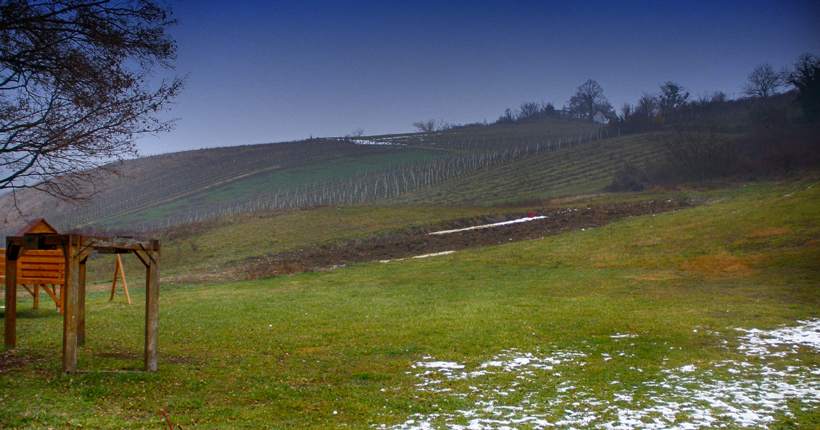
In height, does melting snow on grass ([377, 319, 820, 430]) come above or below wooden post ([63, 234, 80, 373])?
below

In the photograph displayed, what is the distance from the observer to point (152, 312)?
315 inches

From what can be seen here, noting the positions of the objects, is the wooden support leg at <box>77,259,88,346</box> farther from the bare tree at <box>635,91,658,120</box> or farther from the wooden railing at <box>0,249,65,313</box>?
the bare tree at <box>635,91,658,120</box>

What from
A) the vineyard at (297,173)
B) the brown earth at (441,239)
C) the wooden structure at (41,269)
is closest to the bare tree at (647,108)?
the vineyard at (297,173)

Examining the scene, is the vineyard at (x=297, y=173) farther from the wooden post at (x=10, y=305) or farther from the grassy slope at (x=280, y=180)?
the wooden post at (x=10, y=305)

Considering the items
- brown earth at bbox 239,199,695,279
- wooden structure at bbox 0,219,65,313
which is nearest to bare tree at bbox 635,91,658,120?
brown earth at bbox 239,199,695,279

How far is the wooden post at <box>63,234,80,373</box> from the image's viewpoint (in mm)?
7352

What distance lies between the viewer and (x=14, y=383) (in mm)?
7086

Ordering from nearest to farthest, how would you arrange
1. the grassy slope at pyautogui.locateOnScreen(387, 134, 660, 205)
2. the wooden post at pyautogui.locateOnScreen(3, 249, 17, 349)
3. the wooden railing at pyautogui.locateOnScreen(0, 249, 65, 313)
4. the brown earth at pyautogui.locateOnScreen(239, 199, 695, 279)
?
1. the wooden post at pyautogui.locateOnScreen(3, 249, 17, 349)
2. the wooden railing at pyautogui.locateOnScreen(0, 249, 65, 313)
3. the brown earth at pyautogui.locateOnScreen(239, 199, 695, 279)
4. the grassy slope at pyautogui.locateOnScreen(387, 134, 660, 205)

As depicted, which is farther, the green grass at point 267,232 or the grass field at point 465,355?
the green grass at point 267,232

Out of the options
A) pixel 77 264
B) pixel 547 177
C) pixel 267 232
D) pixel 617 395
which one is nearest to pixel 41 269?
pixel 77 264

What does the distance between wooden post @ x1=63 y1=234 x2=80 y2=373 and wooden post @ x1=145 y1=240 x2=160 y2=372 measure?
2.97 ft

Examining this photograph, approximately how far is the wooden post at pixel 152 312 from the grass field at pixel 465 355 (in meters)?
0.36

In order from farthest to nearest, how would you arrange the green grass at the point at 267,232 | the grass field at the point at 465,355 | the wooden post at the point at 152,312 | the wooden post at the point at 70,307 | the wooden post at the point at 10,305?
the green grass at the point at 267,232, the wooden post at the point at 10,305, the wooden post at the point at 152,312, the wooden post at the point at 70,307, the grass field at the point at 465,355

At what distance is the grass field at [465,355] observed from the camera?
6.38 m
